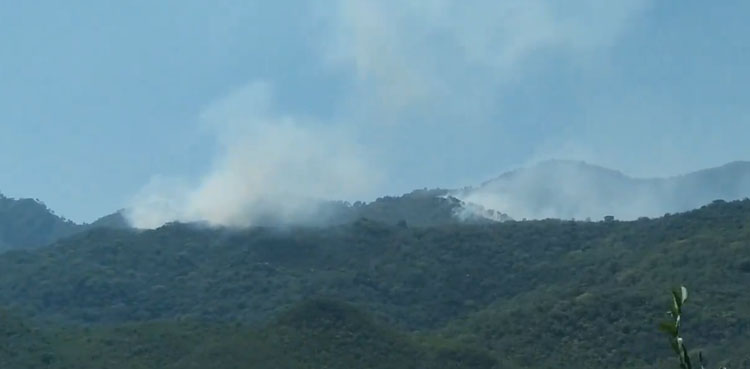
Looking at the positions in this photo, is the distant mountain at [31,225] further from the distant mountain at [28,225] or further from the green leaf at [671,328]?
A: the green leaf at [671,328]

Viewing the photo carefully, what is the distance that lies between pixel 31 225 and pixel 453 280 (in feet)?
299

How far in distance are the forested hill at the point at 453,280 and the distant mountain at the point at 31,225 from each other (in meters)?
46.4

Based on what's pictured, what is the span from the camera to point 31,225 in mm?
173000

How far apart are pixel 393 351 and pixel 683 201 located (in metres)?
135

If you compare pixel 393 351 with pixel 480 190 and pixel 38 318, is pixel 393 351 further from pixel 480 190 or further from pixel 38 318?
pixel 480 190

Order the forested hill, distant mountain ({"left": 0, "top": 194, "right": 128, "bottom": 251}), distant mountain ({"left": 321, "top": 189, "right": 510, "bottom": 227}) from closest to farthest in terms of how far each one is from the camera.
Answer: the forested hill → distant mountain ({"left": 321, "top": 189, "right": 510, "bottom": 227}) → distant mountain ({"left": 0, "top": 194, "right": 128, "bottom": 251})

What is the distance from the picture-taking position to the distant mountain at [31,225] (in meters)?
167

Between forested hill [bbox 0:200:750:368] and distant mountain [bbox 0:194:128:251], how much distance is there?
152 feet

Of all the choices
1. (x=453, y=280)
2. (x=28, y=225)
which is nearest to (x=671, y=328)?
(x=453, y=280)

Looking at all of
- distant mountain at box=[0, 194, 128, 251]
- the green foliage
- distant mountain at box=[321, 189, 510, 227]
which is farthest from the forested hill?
distant mountain at box=[0, 194, 128, 251]

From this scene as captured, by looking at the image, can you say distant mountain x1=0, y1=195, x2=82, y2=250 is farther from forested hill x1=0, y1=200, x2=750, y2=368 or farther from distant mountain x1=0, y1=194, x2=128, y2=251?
forested hill x1=0, y1=200, x2=750, y2=368

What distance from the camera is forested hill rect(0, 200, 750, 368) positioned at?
74.2 metres

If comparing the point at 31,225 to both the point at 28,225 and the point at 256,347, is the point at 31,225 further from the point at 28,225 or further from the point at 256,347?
the point at 256,347

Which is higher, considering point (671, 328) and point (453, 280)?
point (453, 280)
